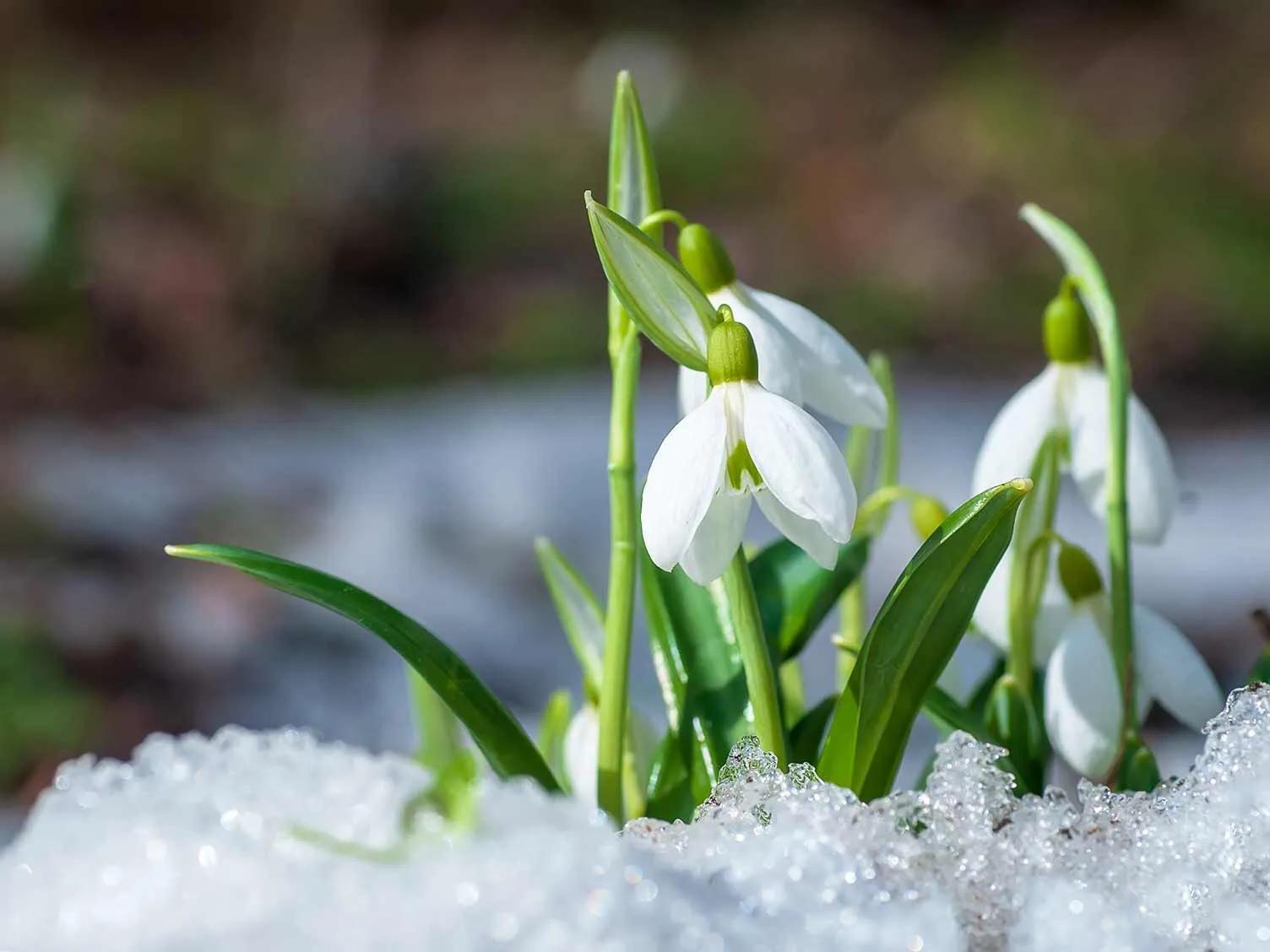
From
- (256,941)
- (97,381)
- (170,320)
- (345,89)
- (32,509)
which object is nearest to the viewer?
(256,941)

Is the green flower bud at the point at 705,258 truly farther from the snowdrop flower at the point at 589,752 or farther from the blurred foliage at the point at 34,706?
the blurred foliage at the point at 34,706

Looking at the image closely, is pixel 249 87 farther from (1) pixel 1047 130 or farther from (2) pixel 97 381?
(1) pixel 1047 130

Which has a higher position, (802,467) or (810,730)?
(802,467)

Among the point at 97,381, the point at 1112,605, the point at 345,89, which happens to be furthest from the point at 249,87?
the point at 1112,605

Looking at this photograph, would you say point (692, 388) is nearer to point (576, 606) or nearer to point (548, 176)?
point (576, 606)

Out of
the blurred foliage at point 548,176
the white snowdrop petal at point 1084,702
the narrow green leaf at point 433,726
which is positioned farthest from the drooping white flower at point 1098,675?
the blurred foliage at point 548,176

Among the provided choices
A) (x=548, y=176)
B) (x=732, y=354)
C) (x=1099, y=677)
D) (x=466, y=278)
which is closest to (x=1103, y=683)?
(x=1099, y=677)
